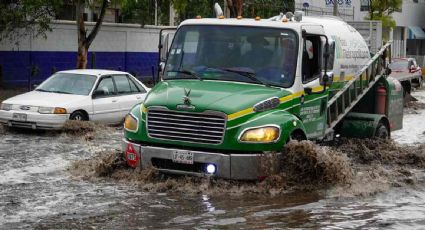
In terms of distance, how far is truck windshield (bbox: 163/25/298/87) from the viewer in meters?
10.6

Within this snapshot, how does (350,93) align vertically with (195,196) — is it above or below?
above

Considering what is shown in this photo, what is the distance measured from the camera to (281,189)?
32.4ft

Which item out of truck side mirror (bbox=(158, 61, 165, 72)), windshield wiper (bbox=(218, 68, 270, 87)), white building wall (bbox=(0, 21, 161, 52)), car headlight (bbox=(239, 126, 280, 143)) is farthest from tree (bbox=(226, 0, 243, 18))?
car headlight (bbox=(239, 126, 280, 143))

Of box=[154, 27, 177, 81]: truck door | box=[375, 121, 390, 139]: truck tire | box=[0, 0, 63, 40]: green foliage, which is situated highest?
box=[0, 0, 63, 40]: green foliage

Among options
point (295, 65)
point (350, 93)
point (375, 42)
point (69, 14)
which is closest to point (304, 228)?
point (295, 65)

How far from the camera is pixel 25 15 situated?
80.7 feet

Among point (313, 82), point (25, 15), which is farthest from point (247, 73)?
point (25, 15)

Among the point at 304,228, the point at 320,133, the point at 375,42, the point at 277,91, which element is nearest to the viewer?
the point at 304,228

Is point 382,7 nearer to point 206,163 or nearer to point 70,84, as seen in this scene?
point 70,84

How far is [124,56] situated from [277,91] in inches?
915

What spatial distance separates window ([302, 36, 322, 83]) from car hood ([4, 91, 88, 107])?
6.45m

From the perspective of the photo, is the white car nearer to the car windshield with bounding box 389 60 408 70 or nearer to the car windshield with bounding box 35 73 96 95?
the car windshield with bounding box 35 73 96 95

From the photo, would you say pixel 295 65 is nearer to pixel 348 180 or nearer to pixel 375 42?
pixel 348 180

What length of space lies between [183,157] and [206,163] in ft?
1.06
